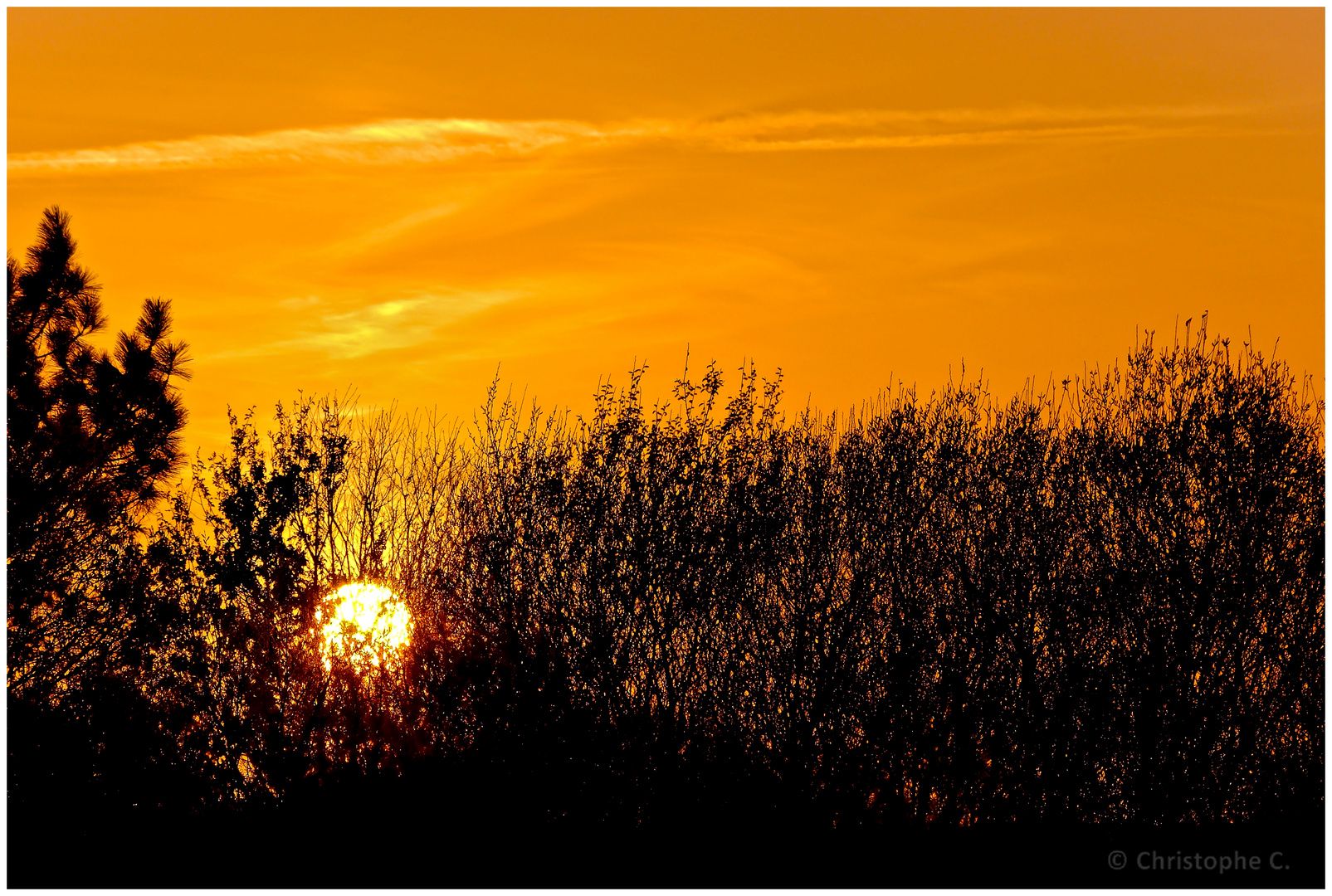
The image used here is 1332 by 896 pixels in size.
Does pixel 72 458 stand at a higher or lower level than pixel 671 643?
higher

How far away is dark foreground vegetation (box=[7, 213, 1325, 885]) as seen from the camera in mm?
17469

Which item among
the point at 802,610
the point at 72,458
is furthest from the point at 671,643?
the point at 72,458

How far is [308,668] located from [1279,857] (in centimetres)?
1545

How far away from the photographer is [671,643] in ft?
74.6

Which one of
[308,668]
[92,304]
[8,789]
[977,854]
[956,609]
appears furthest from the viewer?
[956,609]

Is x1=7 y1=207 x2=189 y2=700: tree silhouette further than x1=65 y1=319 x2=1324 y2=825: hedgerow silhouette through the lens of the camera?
No

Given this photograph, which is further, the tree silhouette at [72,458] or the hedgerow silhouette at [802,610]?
the hedgerow silhouette at [802,610]

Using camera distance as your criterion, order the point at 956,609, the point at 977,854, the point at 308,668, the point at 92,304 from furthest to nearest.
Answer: the point at 956,609 < the point at 308,668 < the point at 977,854 < the point at 92,304

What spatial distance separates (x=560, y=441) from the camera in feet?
74.6

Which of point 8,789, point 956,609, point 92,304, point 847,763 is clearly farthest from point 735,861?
point 92,304

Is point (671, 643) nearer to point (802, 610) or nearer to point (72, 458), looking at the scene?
point (802, 610)

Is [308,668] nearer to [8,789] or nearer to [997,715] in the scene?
[8,789]

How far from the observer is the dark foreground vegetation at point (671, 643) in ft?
57.3

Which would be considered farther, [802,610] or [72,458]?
[802,610]
